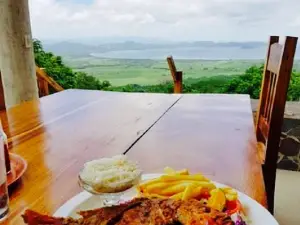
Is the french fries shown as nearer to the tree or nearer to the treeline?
the treeline

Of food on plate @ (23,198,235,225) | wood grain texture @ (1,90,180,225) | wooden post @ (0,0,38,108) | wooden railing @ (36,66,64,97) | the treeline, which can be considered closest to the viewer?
food on plate @ (23,198,235,225)

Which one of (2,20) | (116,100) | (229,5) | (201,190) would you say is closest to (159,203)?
(201,190)

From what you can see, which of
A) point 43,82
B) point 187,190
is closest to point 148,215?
point 187,190

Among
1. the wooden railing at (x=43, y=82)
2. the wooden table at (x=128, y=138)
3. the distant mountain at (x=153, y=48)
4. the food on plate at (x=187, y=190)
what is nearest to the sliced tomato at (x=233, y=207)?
the food on plate at (x=187, y=190)

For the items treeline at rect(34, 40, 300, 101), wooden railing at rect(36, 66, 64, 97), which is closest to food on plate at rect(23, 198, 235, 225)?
wooden railing at rect(36, 66, 64, 97)

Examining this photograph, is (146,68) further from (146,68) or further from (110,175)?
(110,175)
